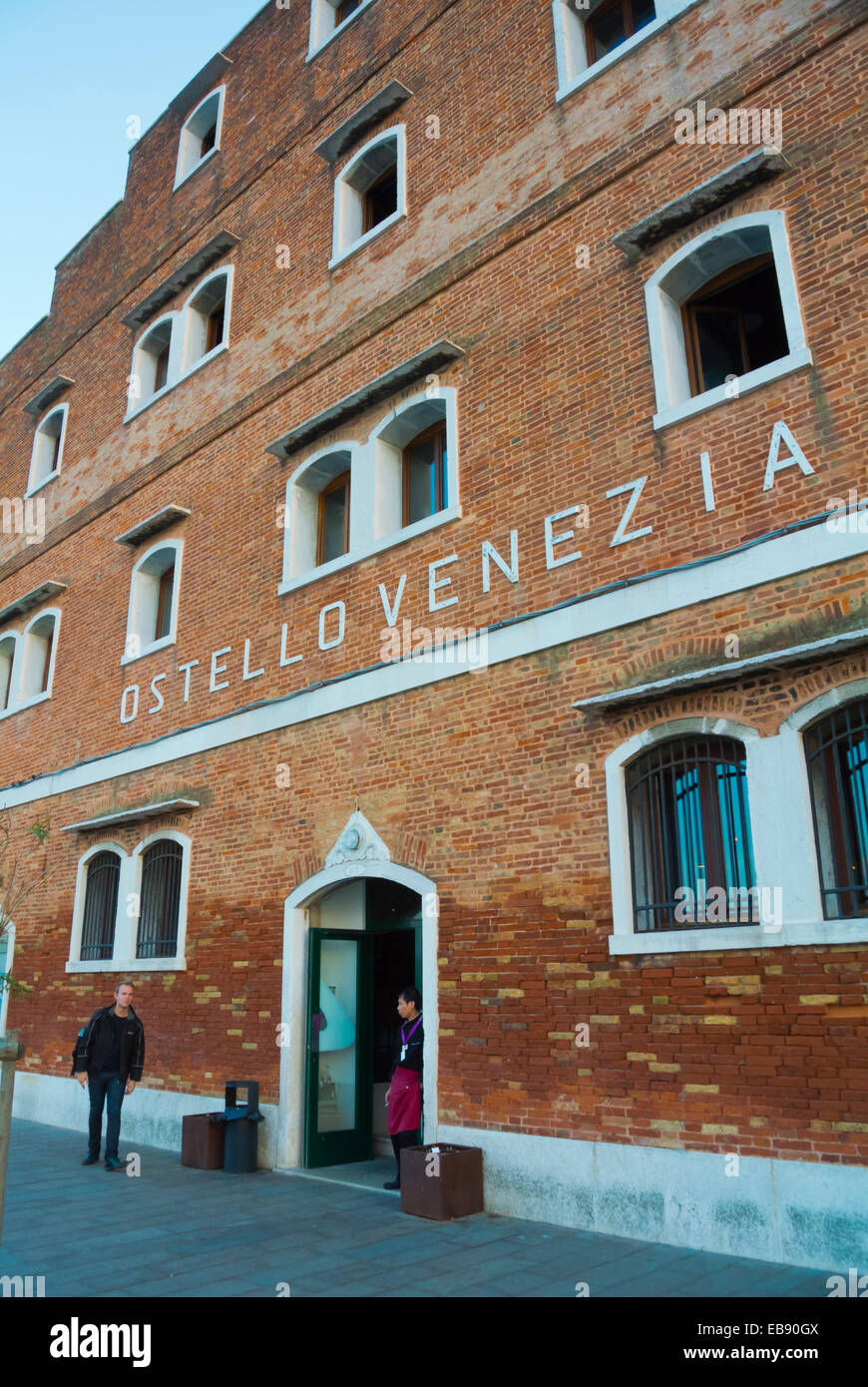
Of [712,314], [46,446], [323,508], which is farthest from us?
[46,446]

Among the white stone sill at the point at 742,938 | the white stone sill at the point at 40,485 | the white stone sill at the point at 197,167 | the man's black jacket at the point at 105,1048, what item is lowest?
the man's black jacket at the point at 105,1048

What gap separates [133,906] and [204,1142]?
3740 millimetres

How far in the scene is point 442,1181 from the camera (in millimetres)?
7688

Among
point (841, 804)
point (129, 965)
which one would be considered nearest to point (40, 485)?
point (129, 965)

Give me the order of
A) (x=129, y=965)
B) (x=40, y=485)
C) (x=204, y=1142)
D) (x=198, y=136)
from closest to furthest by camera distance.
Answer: (x=204, y=1142) < (x=129, y=965) < (x=198, y=136) < (x=40, y=485)

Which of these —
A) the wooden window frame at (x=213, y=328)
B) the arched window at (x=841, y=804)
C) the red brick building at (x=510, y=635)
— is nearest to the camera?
the arched window at (x=841, y=804)

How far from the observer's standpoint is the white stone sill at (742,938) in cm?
629

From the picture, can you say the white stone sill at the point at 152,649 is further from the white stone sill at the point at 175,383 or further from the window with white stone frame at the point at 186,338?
the window with white stone frame at the point at 186,338

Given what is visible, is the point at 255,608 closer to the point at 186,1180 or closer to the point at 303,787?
the point at 303,787

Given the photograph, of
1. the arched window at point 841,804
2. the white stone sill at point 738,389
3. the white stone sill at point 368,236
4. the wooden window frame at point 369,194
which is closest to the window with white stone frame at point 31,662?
the white stone sill at point 368,236

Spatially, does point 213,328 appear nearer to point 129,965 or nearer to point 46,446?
point 46,446

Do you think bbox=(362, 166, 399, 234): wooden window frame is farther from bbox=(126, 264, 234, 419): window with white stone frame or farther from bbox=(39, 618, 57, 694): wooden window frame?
bbox=(39, 618, 57, 694): wooden window frame

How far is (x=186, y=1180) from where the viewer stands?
9.67 m

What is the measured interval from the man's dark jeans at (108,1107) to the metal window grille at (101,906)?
316cm
